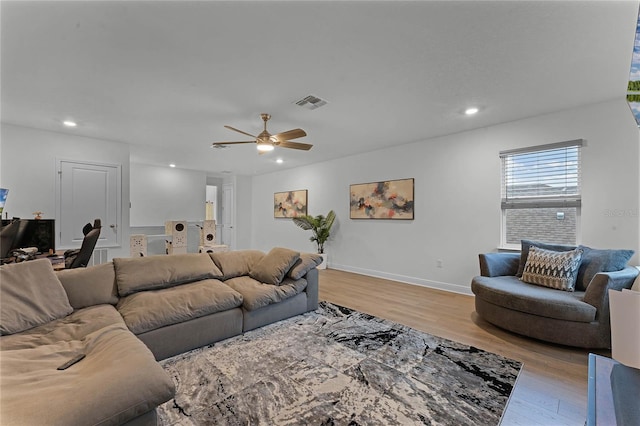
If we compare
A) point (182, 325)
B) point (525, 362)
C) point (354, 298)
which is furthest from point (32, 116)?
point (525, 362)

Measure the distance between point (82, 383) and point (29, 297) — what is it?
1.30 meters

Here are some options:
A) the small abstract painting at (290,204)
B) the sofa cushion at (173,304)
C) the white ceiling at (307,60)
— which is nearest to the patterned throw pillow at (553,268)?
the white ceiling at (307,60)

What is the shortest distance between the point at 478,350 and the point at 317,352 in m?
1.43

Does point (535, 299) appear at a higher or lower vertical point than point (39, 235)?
lower

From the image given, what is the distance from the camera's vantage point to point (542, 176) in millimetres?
3449

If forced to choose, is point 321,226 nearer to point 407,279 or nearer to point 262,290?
point 407,279

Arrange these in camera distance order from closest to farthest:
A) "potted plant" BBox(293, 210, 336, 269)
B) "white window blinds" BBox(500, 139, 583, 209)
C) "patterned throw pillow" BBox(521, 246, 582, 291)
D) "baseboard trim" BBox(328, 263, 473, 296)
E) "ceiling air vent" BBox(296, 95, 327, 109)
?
"patterned throw pillow" BBox(521, 246, 582, 291) < "ceiling air vent" BBox(296, 95, 327, 109) < "white window blinds" BBox(500, 139, 583, 209) < "baseboard trim" BBox(328, 263, 473, 296) < "potted plant" BBox(293, 210, 336, 269)

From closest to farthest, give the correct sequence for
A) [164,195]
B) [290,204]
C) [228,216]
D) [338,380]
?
[338,380] < [290,204] < [164,195] < [228,216]

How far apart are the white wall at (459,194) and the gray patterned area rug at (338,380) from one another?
6.50 ft

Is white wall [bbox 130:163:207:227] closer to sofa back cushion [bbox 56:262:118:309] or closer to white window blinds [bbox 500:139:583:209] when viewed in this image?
sofa back cushion [bbox 56:262:118:309]

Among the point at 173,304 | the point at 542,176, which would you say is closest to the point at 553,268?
the point at 542,176

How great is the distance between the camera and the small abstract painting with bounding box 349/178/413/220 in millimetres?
4740

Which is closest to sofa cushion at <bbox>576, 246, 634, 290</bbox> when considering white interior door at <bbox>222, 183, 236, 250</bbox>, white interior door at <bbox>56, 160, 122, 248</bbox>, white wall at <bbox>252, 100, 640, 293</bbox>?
white wall at <bbox>252, 100, 640, 293</bbox>

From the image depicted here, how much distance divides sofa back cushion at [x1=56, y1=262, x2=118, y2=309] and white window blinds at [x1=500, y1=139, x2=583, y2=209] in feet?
15.4
